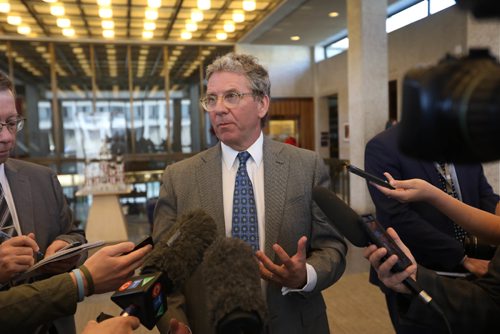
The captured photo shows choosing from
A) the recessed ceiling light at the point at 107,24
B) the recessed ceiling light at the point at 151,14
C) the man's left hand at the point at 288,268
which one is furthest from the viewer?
the recessed ceiling light at the point at 107,24

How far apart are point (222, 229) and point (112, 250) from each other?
528mm

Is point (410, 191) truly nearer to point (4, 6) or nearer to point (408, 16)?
point (408, 16)

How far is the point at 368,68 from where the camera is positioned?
23.0 feet

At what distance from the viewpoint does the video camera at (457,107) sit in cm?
53

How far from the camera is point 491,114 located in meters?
0.53

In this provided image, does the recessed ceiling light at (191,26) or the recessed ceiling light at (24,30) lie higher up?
the recessed ceiling light at (191,26)

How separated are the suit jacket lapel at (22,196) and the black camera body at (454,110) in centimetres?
166

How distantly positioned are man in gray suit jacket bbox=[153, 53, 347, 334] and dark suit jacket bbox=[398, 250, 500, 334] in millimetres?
404

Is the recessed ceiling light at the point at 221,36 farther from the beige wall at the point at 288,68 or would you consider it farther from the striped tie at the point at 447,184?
the striped tie at the point at 447,184

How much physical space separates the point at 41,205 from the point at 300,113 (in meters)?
11.1

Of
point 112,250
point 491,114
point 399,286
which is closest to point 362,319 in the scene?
point 399,286

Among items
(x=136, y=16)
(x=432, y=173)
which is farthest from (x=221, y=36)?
(x=432, y=173)

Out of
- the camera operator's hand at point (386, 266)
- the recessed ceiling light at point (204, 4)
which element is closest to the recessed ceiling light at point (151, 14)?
the recessed ceiling light at point (204, 4)

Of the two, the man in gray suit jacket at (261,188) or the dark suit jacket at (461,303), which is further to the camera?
the man in gray suit jacket at (261,188)
